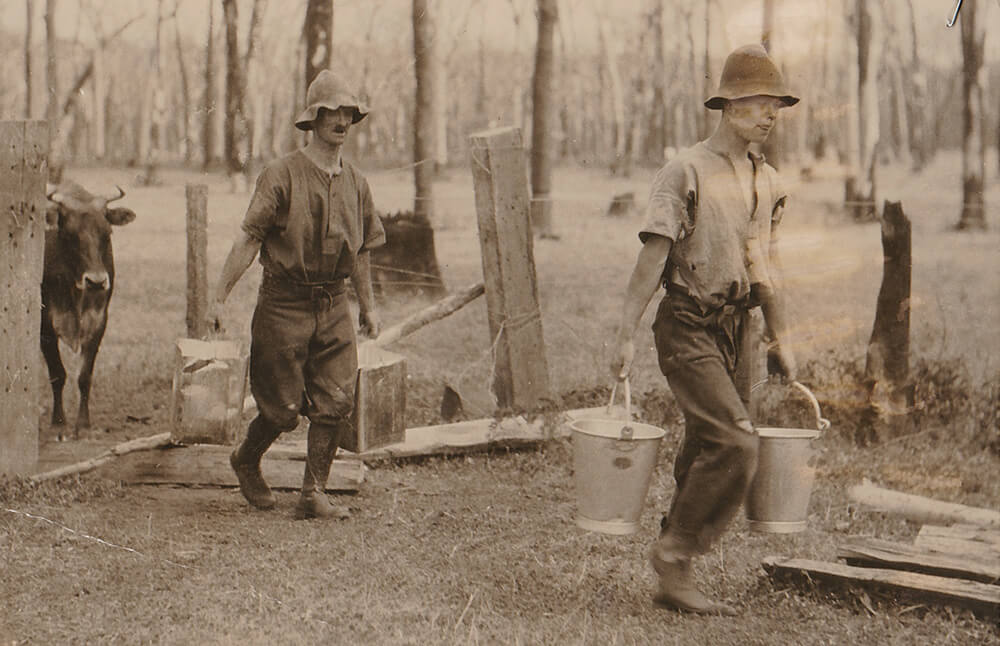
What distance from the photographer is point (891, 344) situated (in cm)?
910

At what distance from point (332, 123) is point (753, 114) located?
2351 millimetres

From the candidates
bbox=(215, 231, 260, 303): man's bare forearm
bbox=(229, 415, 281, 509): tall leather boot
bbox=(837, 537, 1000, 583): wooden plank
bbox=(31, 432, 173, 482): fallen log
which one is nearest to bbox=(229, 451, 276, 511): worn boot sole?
bbox=(229, 415, 281, 509): tall leather boot

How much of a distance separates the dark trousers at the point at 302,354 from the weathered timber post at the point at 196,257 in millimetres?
2519

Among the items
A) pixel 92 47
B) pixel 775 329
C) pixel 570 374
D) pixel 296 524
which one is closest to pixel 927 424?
pixel 570 374

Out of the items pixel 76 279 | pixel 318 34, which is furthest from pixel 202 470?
pixel 318 34

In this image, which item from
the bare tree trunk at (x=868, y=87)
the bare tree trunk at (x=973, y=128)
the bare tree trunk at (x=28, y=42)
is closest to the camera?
the bare tree trunk at (x=28, y=42)

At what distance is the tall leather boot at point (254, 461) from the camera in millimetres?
6594

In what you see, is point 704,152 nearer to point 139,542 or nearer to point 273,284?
point 273,284

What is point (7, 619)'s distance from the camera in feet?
15.8

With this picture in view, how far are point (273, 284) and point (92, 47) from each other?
21.4ft

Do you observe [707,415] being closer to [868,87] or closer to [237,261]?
[237,261]

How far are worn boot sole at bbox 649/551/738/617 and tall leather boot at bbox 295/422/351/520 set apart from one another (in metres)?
2.21

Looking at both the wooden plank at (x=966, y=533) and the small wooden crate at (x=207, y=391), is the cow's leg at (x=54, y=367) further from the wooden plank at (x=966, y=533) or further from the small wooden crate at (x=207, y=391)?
the wooden plank at (x=966, y=533)

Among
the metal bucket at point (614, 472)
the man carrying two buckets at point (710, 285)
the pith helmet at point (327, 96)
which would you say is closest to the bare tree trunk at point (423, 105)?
the pith helmet at point (327, 96)
